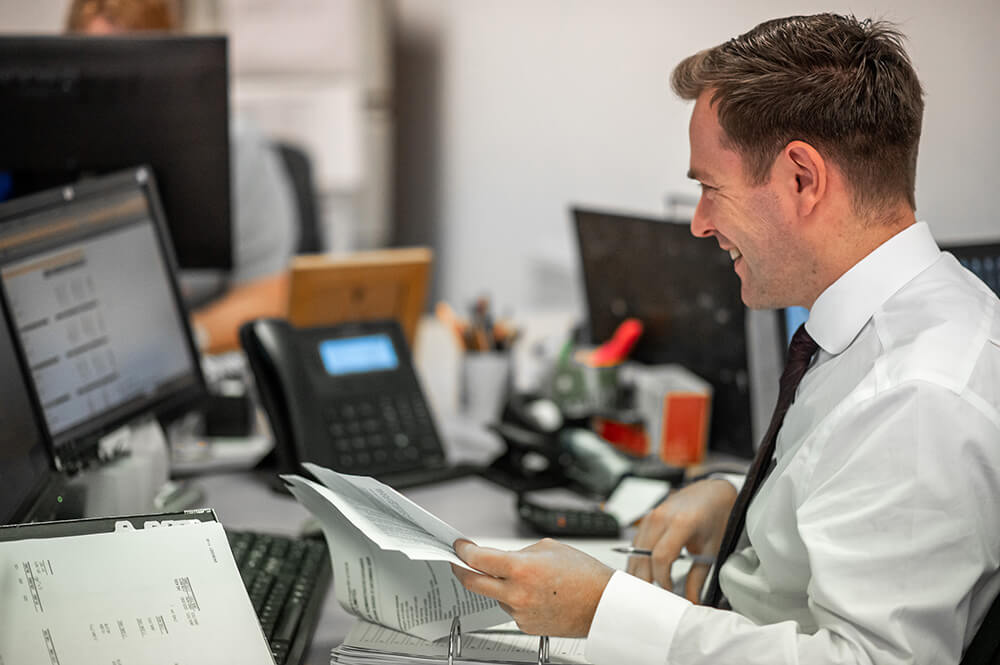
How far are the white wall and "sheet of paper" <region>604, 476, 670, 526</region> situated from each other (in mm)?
544

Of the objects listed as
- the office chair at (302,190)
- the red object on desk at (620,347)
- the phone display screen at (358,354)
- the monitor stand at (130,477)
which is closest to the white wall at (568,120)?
the red object on desk at (620,347)

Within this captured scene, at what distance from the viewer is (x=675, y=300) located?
1.83 meters

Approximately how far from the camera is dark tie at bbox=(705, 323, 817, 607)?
3.45 ft

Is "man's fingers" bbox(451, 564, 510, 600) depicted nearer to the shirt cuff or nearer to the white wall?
the shirt cuff

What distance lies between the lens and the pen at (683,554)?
117cm

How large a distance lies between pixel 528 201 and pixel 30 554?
2295 mm

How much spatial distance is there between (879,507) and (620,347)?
1.10 metres

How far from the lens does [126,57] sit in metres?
1.68

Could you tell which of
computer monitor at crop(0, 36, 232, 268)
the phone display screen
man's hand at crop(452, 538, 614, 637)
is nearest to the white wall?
man's hand at crop(452, 538, 614, 637)

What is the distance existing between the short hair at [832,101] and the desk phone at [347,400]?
839mm

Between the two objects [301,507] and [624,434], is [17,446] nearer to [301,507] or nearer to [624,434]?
[301,507]

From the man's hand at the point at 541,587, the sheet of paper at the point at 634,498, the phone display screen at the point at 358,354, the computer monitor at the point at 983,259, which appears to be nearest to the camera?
the man's hand at the point at 541,587

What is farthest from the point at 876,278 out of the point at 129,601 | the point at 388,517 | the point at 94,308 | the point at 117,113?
the point at 117,113

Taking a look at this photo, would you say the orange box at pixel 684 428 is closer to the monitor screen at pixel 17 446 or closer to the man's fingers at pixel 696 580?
the man's fingers at pixel 696 580
